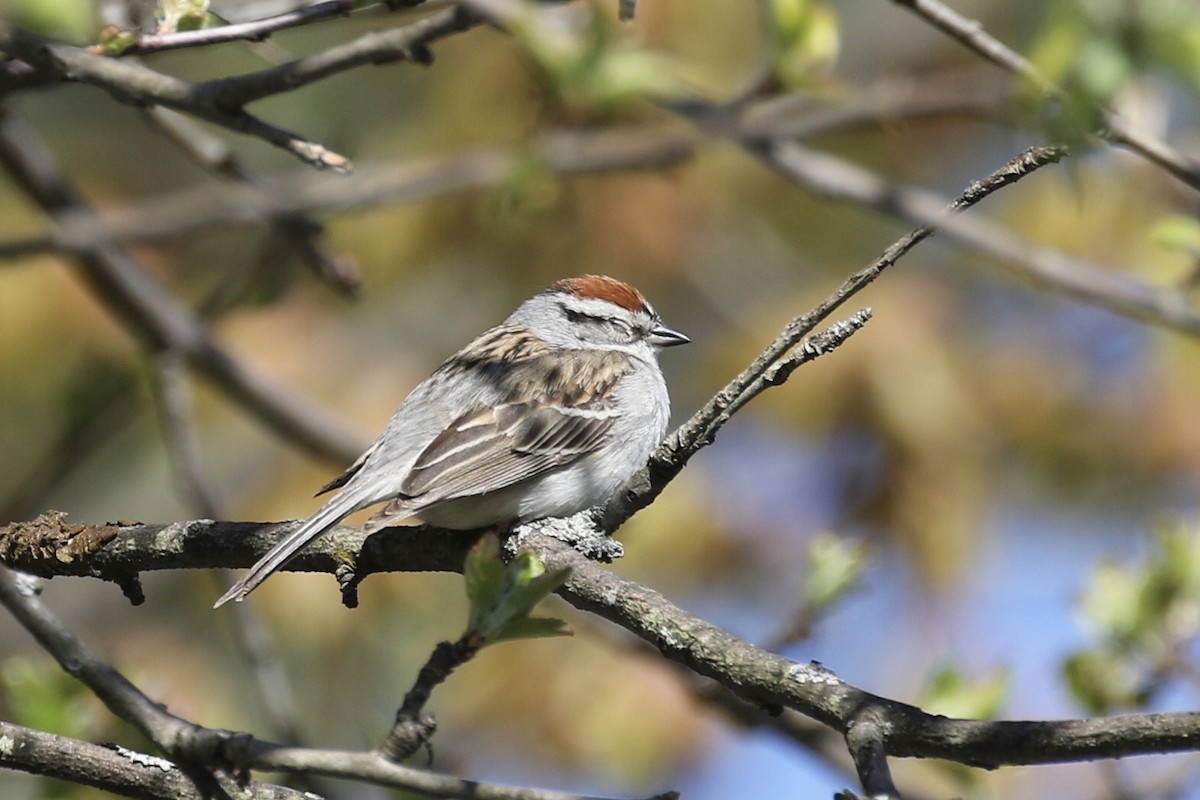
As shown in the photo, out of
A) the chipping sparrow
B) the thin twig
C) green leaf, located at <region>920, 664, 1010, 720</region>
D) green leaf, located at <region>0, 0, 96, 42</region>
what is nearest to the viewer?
the thin twig

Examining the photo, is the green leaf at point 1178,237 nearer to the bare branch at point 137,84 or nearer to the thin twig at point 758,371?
the thin twig at point 758,371

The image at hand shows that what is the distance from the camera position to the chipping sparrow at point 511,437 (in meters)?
4.14

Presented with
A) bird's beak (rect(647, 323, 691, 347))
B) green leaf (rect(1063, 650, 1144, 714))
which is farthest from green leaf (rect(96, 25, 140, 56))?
bird's beak (rect(647, 323, 691, 347))

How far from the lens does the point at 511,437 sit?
15.1 feet

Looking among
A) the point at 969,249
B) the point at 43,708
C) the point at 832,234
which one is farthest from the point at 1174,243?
the point at 832,234

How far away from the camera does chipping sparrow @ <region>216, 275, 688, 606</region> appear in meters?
4.14

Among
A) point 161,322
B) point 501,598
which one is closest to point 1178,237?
point 501,598

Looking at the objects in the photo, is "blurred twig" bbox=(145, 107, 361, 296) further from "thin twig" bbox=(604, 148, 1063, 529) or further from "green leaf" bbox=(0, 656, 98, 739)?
"thin twig" bbox=(604, 148, 1063, 529)

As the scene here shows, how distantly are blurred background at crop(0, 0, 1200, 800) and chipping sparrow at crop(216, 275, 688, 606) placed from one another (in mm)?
1056

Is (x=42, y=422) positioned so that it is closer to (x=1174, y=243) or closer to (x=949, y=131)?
(x=949, y=131)

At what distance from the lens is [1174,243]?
12.0ft

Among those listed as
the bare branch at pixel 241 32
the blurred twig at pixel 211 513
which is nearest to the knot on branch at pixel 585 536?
the bare branch at pixel 241 32

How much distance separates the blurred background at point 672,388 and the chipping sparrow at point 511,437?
1.06m

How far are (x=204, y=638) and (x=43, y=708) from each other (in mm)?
4850
